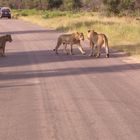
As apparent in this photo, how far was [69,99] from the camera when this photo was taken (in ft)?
36.4

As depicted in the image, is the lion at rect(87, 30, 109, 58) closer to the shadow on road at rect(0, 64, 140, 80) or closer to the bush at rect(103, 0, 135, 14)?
the shadow on road at rect(0, 64, 140, 80)

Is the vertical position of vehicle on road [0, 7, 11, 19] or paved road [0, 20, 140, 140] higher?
paved road [0, 20, 140, 140]

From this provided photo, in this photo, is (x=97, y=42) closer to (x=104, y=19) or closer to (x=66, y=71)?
(x=66, y=71)

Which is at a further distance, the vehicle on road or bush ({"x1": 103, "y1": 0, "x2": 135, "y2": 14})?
the vehicle on road

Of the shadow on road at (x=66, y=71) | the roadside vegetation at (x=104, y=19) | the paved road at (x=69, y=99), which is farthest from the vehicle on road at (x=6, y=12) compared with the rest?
the shadow on road at (x=66, y=71)

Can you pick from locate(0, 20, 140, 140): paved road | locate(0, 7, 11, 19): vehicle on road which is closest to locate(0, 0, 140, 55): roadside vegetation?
locate(0, 20, 140, 140): paved road

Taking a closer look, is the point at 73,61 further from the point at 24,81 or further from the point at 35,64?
the point at 24,81

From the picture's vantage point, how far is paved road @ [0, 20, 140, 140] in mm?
8352

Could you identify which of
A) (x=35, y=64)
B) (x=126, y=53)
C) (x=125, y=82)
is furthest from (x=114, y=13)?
(x=125, y=82)

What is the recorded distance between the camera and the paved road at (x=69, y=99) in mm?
8352

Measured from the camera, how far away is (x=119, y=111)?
984 cm

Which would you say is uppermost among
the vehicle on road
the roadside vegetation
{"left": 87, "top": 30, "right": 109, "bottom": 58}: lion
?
{"left": 87, "top": 30, "right": 109, "bottom": 58}: lion

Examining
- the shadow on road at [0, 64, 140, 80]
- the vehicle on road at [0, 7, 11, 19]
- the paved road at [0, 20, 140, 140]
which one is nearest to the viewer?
the paved road at [0, 20, 140, 140]

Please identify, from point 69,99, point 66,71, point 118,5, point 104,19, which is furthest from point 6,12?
point 69,99
